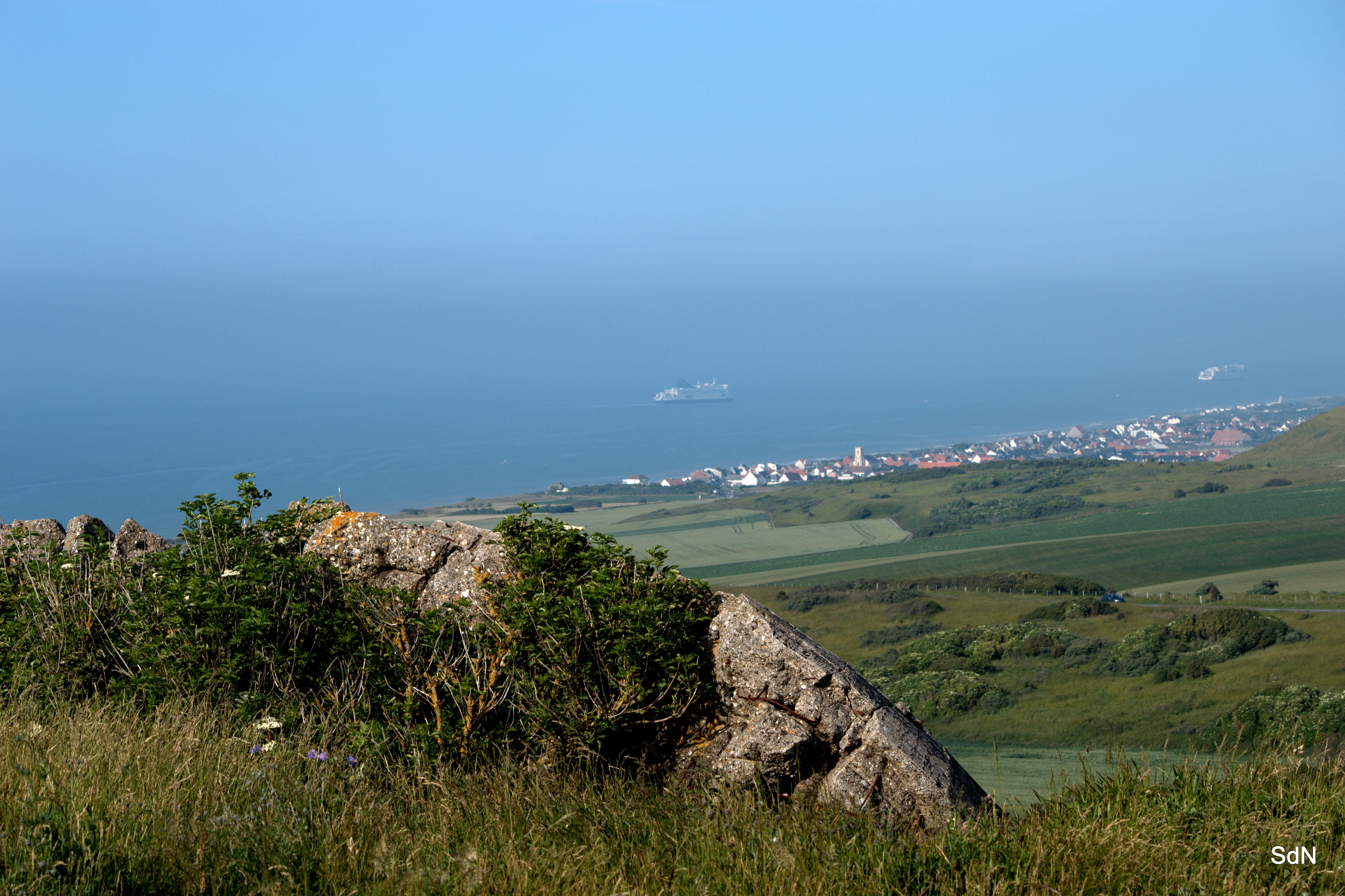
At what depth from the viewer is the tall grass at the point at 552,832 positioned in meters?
3.35

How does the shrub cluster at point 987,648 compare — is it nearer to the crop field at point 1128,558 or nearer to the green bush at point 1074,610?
the green bush at point 1074,610

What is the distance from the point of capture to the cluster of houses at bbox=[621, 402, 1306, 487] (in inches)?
5965

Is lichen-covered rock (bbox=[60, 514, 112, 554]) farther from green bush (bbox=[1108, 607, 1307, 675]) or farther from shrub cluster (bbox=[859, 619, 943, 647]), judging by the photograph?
shrub cluster (bbox=[859, 619, 943, 647])

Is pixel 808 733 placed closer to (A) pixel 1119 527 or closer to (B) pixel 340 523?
(B) pixel 340 523

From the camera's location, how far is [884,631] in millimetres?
46438

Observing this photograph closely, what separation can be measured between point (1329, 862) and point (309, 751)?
415cm

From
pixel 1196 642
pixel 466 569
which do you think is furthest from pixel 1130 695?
pixel 466 569

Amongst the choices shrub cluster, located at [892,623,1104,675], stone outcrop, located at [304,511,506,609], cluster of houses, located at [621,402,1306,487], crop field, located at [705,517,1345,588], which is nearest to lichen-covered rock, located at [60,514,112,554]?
stone outcrop, located at [304,511,506,609]

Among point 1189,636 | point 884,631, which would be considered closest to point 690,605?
point 1189,636

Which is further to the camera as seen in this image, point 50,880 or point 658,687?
point 658,687

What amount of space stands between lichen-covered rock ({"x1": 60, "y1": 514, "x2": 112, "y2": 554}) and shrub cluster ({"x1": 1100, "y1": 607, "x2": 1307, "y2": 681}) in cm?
3172

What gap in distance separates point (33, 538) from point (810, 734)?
5670 mm

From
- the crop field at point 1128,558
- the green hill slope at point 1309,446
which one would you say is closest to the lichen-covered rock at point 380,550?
the crop field at point 1128,558

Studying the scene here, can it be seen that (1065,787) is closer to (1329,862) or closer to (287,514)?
(1329,862)
